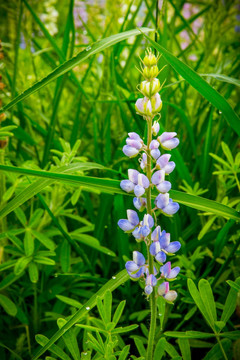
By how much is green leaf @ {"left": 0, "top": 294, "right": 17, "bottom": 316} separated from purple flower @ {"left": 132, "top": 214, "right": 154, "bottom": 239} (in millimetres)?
686

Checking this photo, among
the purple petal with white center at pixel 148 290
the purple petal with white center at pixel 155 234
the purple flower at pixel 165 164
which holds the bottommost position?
the purple petal with white center at pixel 148 290

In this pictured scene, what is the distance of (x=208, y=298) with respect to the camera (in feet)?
4.10

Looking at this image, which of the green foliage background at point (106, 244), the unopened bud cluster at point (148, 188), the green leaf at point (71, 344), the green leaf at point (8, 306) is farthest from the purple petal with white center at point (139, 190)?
the green leaf at point (8, 306)

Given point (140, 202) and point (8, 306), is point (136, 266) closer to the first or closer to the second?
point (140, 202)

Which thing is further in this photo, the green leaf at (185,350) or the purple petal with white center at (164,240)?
the green leaf at (185,350)

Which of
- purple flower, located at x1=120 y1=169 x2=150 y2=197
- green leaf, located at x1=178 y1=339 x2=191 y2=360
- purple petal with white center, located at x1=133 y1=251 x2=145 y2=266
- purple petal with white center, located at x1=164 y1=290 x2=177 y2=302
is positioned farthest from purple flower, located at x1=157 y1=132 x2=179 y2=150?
green leaf, located at x1=178 y1=339 x2=191 y2=360

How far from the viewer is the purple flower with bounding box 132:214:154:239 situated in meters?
1.04

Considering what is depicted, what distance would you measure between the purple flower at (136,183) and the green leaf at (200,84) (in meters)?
0.52

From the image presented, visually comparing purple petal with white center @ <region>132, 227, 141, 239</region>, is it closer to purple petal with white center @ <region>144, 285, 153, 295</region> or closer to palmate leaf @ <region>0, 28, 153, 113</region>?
purple petal with white center @ <region>144, 285, 153, 295</region>

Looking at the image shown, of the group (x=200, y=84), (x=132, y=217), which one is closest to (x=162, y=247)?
(x=132, y=217)

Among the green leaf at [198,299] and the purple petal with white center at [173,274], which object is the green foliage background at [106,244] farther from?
the purple petal with white center at [173,274]

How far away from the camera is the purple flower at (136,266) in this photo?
3.51ft

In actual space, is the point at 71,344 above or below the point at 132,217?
below

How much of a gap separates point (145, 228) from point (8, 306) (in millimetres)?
776
